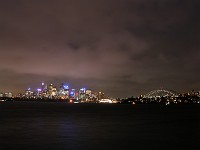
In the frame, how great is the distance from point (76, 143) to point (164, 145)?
9.89m

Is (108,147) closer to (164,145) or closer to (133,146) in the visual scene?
(133,146)

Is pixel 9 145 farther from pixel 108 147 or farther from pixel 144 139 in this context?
pixel 144 139

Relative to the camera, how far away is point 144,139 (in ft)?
156

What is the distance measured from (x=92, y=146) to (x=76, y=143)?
9.76 ft

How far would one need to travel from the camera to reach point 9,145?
40969 millimetres

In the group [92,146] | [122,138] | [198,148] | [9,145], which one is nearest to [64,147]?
[92,146]

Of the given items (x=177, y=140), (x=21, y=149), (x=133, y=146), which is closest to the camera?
(x=21, y=149)

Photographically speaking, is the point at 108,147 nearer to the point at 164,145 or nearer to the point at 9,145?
the point at 164,145

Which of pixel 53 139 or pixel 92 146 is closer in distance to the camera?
pixel 92 146

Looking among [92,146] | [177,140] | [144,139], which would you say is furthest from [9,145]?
[177,140]

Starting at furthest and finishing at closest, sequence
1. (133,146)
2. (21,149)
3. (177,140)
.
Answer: (177,140) < (133,146) < (21,149)

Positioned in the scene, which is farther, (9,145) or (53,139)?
(53,139)

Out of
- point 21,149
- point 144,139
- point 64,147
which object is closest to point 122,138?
point 144,139

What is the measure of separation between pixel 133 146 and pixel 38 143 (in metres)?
10.5
